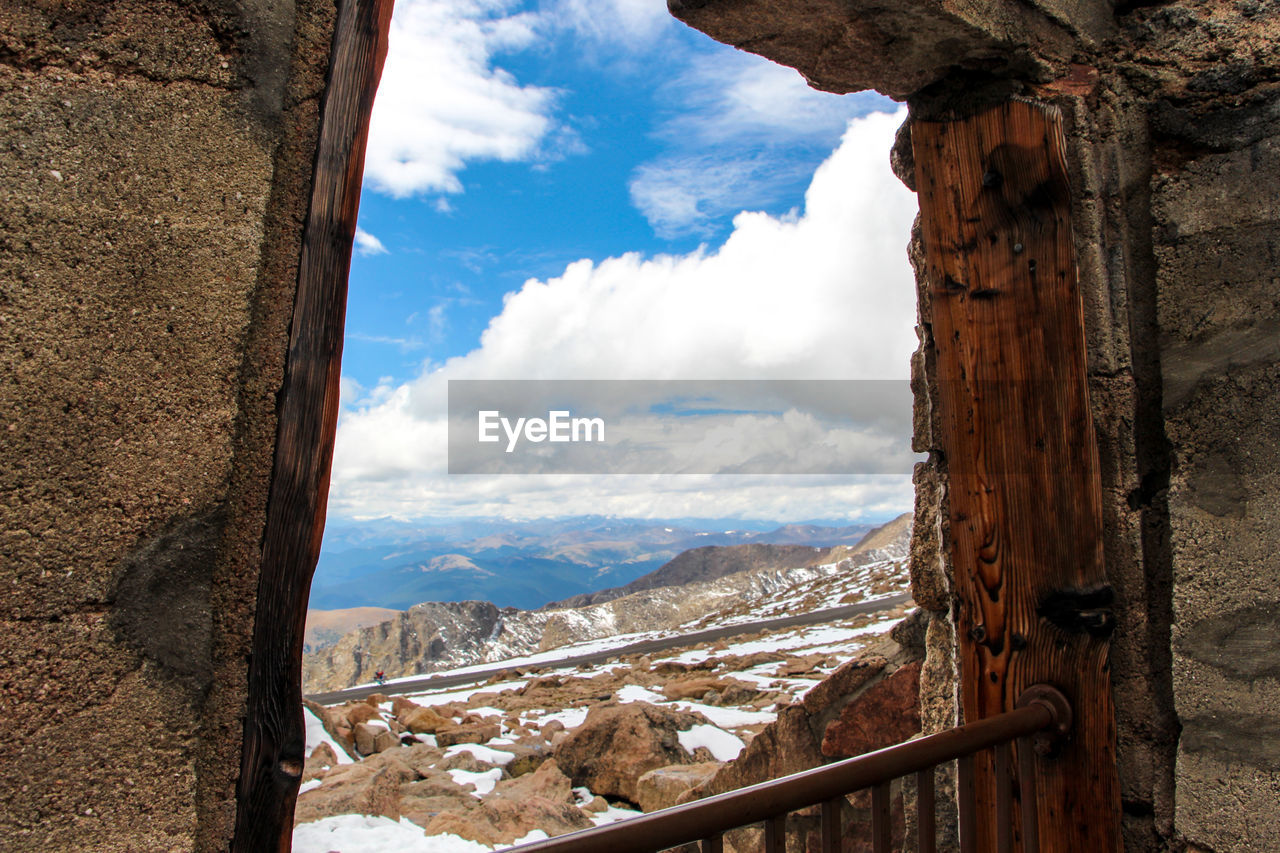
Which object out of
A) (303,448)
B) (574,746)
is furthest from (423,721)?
(303,448)

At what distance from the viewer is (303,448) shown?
3.47 ft

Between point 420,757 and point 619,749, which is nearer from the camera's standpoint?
point 619,749

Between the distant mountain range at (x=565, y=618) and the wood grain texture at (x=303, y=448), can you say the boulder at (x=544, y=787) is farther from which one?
the distant mountain range at (x=565, y=618)

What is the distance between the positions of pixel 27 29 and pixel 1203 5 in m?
2.17

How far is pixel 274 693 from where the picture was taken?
3.36ft

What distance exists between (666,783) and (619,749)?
1.99ft

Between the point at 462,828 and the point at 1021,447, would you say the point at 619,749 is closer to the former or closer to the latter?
the point at 462,828

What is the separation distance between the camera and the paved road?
14133mm

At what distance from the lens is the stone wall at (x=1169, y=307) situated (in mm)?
1543

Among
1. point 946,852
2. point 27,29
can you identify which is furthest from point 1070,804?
point 27,29

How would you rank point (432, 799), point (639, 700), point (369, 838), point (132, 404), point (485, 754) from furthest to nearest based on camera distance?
point (639, 700) < point (485, 754) < point (432, 799) < point (369, 838) < point (132, 404)

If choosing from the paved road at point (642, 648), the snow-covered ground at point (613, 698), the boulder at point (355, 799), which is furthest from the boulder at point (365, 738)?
the paved road at point (642, 648)

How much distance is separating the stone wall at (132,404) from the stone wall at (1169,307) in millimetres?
1070

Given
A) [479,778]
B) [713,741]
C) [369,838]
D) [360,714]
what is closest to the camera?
[369,838]
